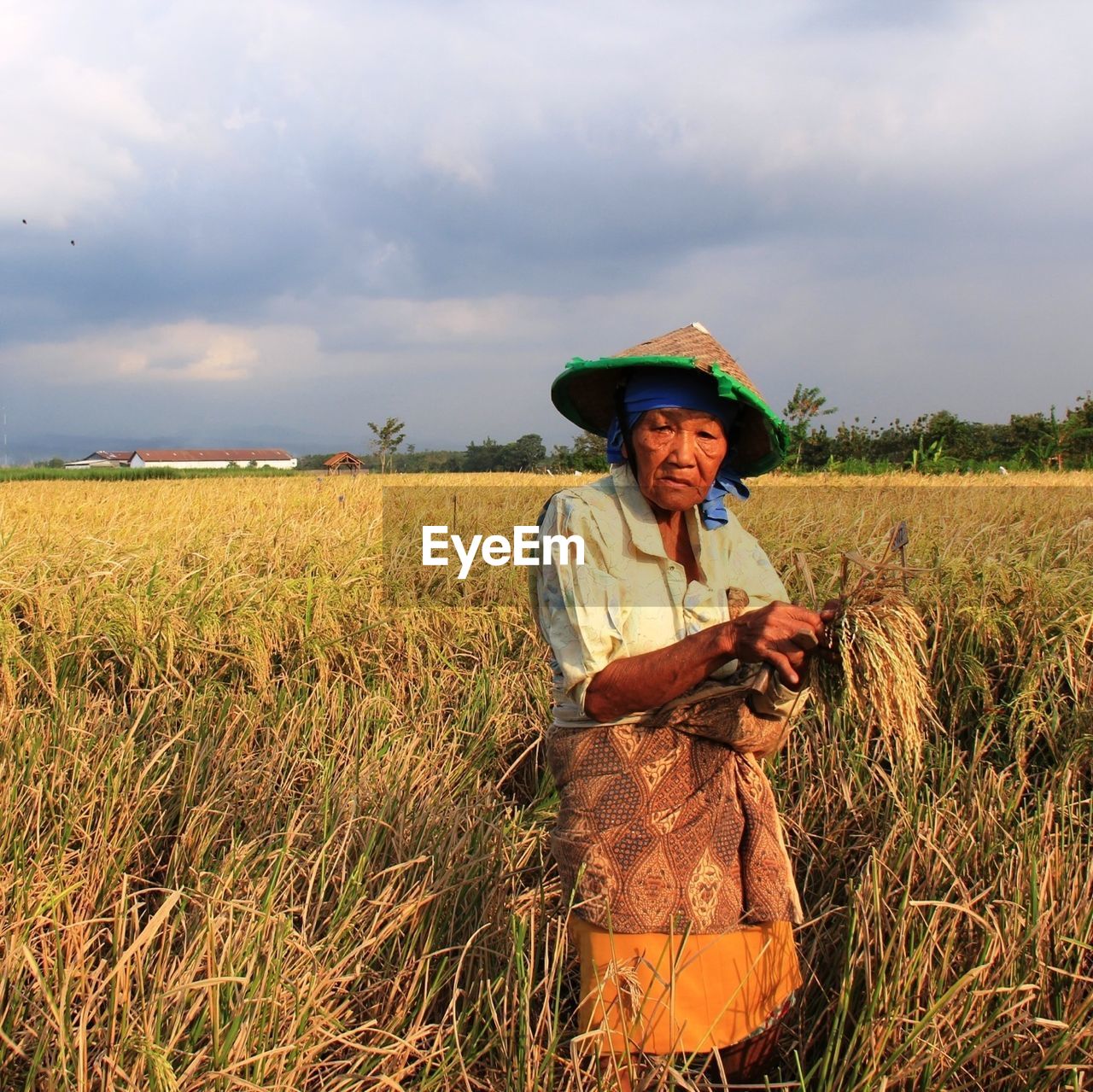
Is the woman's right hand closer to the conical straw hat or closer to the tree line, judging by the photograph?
the conical straw hat

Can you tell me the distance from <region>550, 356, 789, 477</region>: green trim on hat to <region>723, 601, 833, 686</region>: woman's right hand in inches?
14.8

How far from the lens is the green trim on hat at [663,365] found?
1415mm

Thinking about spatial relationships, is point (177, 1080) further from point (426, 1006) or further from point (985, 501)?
point (985, 501)

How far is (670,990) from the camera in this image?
133 cm

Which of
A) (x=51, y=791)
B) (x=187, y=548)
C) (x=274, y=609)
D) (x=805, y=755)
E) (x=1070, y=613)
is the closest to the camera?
(x=51, y=791)

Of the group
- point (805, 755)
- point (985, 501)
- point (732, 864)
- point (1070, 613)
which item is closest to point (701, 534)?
point (732, 864)

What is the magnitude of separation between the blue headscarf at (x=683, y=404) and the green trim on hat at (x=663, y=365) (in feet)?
0.08

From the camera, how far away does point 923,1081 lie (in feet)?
5.23

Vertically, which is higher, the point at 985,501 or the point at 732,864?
the point at 985,501

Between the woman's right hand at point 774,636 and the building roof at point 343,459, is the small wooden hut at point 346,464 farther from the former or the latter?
the woman's right hand at point 774,636

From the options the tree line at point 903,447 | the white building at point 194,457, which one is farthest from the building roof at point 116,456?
the tree line at point 903,447

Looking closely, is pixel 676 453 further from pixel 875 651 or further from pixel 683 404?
pixel 875 651

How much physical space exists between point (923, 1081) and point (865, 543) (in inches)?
114

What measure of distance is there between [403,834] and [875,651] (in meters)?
1.29
